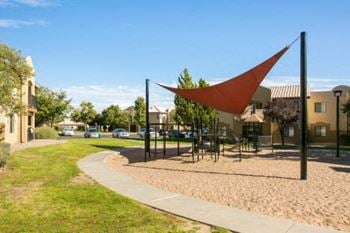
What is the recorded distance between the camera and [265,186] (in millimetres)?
11273

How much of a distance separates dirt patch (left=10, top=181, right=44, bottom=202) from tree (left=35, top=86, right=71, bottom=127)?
151 ft

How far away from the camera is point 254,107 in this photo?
43656mm

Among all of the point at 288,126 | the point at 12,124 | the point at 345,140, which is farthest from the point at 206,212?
the point at 288,126

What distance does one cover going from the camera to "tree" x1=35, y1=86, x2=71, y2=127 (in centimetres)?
5506

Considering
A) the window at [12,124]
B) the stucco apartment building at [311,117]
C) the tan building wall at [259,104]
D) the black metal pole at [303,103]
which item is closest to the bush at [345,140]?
the stucco apartment building at [311,117]

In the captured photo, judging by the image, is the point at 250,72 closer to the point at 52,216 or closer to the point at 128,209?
the point at 128,209

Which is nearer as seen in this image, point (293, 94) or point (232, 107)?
point (232, 107)

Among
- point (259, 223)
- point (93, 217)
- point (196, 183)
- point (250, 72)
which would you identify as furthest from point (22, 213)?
point (250, 72)

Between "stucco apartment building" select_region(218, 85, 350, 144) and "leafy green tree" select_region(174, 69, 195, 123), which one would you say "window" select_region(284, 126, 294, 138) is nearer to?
"stucco apartment building" select_region(218, 85, 350, 144)

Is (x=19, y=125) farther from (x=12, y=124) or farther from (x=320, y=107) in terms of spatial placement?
(x=320, y=107)

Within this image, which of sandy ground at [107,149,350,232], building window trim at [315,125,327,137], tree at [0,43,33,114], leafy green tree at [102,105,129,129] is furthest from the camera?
leafy green tree at [102,105,129,129]

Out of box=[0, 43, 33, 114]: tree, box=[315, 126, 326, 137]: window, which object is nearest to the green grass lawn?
box=[0, 43, 33, 114]: tree

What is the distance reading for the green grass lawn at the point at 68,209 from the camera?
6.49 m

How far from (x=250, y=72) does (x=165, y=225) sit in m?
10.5
